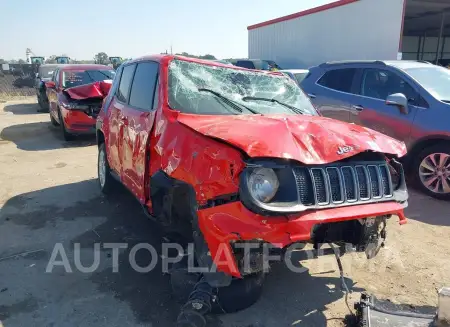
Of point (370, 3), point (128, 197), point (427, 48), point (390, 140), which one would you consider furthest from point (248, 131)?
point (427, 48)

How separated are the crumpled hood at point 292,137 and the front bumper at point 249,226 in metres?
0.35

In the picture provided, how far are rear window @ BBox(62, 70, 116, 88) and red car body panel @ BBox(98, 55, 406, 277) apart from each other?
319 inches

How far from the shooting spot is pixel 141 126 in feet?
12.3

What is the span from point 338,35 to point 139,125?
50.9ft

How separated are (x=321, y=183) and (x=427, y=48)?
101ft

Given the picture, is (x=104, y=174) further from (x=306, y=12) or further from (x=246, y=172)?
(x=306, y=12)

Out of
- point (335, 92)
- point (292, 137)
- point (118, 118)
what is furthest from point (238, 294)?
point (335, 92)

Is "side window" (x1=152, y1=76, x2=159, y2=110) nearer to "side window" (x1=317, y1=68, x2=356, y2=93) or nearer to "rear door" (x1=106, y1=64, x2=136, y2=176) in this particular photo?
"rear door" (x1=106, y1=64, x2=136, y2=176)

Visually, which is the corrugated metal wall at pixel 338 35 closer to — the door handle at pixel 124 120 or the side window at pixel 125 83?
the side window at pixel 125 83

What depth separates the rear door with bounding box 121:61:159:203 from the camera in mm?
3621

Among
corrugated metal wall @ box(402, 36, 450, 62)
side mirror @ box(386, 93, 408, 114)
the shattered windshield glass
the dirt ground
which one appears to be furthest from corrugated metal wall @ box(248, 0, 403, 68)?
the shattered windshield glass

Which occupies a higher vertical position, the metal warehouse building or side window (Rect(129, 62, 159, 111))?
the metal warehouse building

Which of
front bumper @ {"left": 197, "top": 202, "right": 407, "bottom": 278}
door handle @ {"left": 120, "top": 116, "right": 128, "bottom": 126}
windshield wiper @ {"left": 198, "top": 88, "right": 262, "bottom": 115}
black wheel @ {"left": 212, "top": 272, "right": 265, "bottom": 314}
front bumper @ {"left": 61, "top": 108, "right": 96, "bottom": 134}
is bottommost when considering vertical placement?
black wheel @ {"left": 212, "top": 272, "right": 265, "bottom": 314}

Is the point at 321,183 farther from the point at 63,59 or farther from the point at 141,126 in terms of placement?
the point at 63,59
